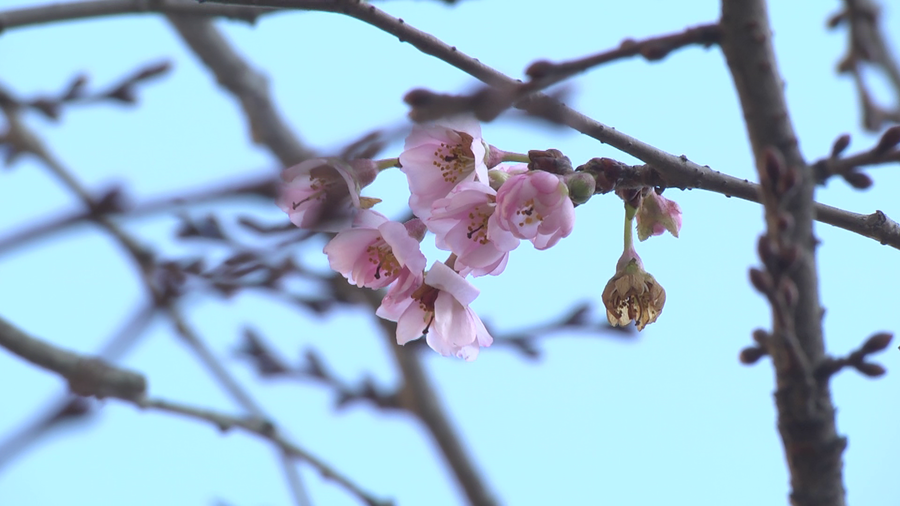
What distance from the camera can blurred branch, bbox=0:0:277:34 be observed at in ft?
6.48

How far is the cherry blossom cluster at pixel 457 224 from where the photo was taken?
1.48m

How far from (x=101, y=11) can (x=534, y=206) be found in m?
1.33

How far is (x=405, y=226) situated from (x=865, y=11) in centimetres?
177

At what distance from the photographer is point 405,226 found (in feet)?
5.49

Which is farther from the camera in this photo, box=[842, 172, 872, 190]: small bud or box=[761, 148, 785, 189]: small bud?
box=[842, 172, 872, 190]: small bud

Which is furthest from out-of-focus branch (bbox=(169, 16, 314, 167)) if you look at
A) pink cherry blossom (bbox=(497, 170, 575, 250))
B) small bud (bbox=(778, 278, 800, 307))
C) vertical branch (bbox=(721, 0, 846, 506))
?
small bud (bbox=(778, 278, 800, 307))

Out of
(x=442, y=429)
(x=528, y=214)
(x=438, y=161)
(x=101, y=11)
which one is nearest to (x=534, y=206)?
(x=528, y=214)

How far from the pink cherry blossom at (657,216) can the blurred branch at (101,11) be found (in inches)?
42.5

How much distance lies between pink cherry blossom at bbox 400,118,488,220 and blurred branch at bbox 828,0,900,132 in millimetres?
1479

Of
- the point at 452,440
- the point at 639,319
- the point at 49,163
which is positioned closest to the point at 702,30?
the point at 639,319

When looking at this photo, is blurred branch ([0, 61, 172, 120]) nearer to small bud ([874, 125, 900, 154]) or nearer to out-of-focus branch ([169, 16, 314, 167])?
out-of-focus branch ([169, 16, 314, 167])

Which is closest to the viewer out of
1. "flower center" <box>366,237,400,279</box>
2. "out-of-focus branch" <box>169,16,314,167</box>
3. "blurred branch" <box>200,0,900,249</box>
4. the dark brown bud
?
the dark brown bud

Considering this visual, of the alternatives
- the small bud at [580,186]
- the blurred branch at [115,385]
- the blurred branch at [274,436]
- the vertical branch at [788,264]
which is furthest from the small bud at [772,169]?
the blurred branch at [274,436]

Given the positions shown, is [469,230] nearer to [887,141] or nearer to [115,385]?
[887,141]
